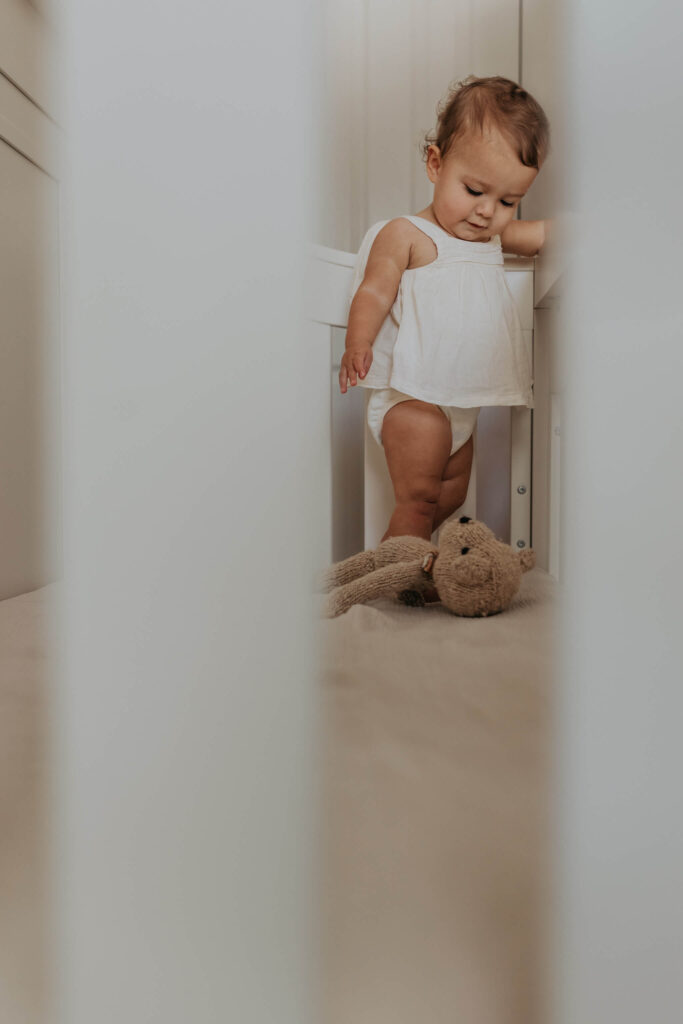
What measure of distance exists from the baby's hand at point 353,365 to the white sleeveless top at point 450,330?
12mm

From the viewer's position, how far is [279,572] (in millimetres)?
55

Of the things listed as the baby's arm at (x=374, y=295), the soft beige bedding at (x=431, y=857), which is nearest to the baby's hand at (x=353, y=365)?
the baby's arm at (x=374, y=295)

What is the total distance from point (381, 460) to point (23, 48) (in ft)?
0.92

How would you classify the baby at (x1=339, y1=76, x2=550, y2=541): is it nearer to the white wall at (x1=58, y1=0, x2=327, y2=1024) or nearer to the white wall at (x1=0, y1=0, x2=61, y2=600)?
the white wall at (x1=0, y1=0, x2=61, y2=600)

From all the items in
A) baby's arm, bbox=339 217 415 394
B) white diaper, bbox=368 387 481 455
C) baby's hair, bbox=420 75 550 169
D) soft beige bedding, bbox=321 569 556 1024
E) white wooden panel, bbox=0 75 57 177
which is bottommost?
soft beige bedding, bbox=321 569 556 1024

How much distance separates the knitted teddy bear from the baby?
0.08 m

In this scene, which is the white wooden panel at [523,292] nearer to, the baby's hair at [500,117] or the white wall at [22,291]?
the baby's hair at [500,117]

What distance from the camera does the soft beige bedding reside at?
80 millimetres

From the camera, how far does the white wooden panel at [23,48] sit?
0.34 meters

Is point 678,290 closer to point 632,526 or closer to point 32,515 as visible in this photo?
point 632,526

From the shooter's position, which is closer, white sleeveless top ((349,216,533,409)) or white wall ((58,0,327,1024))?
white wall ((58,0,327,1024))

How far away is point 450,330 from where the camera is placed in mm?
418

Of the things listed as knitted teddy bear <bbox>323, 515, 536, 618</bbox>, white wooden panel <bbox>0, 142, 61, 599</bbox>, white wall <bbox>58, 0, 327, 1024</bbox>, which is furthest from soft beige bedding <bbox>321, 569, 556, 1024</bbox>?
white wooden panel <bbox>0, 142, 61, 599</bbox>

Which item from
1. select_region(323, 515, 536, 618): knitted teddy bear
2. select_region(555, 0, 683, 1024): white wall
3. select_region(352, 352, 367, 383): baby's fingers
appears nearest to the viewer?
select_region(555, 0, 683, 1024): white wall
